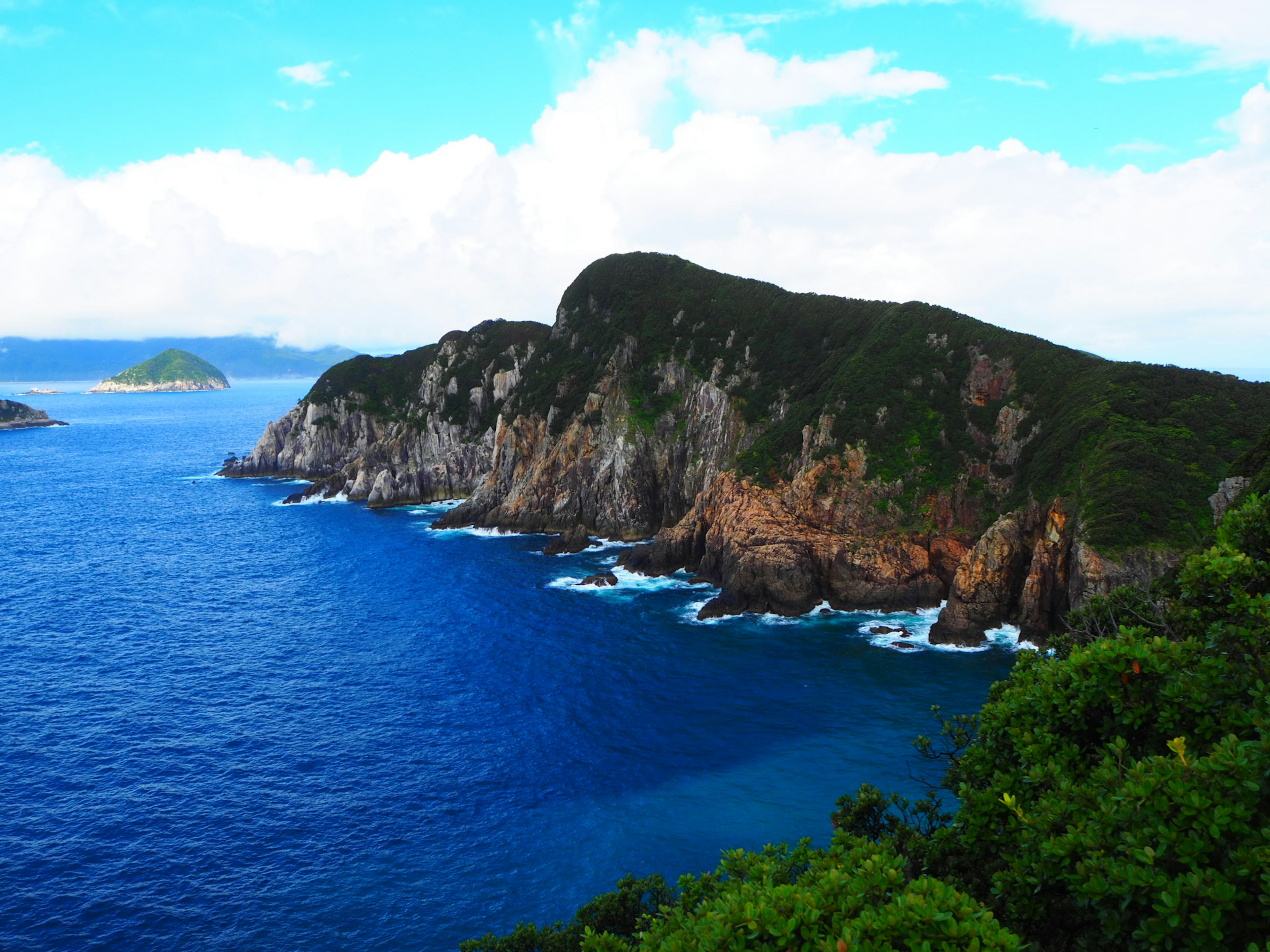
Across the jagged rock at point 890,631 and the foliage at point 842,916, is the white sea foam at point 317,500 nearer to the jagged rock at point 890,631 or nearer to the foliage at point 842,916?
the jagged rock at point 890,631

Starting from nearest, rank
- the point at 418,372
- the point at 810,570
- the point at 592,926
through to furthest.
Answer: the point at 592,926, the point at 810,570, the point at 418,372

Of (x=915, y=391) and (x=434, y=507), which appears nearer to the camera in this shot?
(x=915, y=391)

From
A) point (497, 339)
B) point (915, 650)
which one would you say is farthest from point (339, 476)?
point (915, 650)

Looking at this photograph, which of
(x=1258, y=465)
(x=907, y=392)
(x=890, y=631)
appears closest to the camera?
(x=1258, y=465)

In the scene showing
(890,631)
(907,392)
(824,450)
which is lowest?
(890,631)

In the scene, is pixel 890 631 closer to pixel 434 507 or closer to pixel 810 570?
pixel 810 570

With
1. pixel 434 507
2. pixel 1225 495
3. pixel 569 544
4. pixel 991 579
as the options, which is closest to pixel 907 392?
pixel 991 579

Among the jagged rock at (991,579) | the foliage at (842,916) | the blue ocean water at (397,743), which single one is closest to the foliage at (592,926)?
the blue ocean water at (397,743)

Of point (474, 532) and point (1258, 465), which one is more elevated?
point (1258, 465)

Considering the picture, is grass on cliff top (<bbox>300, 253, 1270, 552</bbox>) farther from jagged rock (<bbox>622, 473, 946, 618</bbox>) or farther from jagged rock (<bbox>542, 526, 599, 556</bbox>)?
jagged rock (<bbox>542, 526, 599, 556</bbox>)
